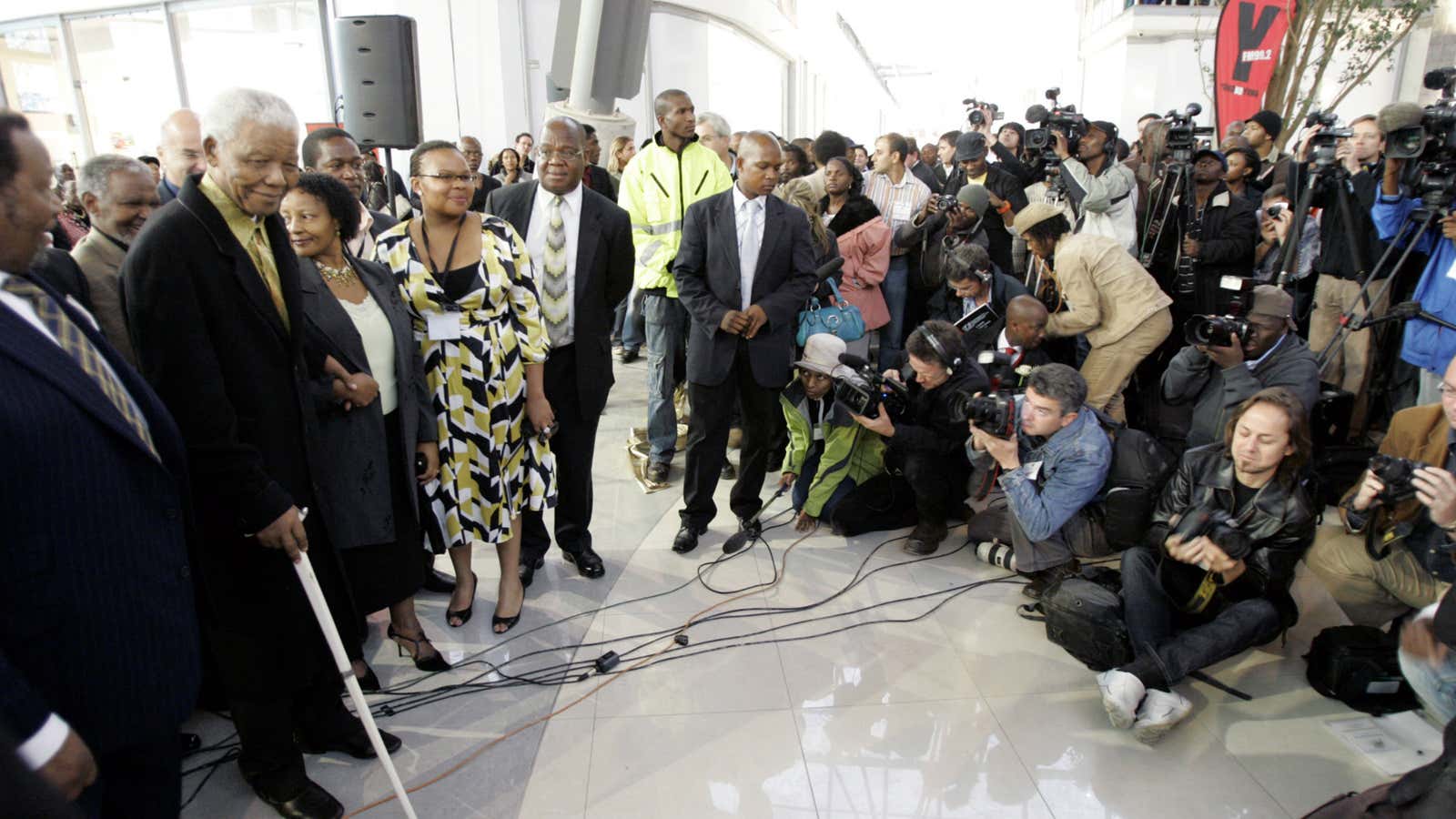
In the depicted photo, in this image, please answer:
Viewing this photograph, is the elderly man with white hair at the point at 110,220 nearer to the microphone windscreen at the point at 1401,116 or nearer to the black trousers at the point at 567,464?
the black trousers at the point at 567,464

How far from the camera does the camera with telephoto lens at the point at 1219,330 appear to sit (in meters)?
3.01

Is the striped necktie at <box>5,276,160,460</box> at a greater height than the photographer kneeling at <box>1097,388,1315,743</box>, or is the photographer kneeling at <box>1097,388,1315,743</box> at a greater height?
the striped necktie at <box>5,276,160,460</box>

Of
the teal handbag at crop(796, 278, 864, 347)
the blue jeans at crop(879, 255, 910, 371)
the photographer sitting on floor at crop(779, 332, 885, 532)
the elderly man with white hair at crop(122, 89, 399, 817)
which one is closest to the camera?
the elderly man with white hair at crop(122, 89, 399, 817)

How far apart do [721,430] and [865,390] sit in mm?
602

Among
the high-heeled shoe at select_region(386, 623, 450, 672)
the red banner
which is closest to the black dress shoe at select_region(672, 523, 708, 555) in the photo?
the high-heeled shoe at select_region(386, 623, 450, 672)

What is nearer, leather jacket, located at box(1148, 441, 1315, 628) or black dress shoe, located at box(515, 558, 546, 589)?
leather jacket, located at box(1148, 441, 1315, 628)

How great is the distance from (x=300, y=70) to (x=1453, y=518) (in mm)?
11590

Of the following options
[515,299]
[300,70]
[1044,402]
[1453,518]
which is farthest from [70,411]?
[300,70]

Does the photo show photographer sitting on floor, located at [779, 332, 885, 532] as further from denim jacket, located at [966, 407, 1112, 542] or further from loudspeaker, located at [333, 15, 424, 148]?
loudspeaker, located at [333, 15, 424, 148]

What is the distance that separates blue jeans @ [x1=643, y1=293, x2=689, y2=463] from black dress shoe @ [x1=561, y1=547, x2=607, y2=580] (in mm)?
968

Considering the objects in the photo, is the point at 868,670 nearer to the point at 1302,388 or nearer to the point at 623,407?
the point at 1302,388

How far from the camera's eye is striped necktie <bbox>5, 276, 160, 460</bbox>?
123 centimetres

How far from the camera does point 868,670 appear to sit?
2.63m

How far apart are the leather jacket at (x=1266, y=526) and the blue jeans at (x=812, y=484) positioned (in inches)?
52.2
